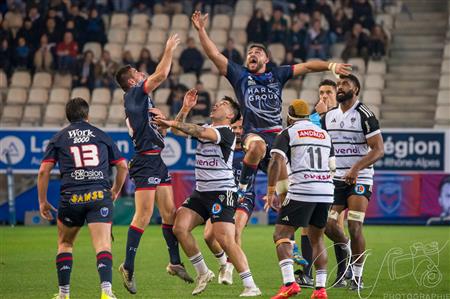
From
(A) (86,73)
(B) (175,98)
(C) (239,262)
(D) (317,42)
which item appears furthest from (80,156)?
(D) (317,42)

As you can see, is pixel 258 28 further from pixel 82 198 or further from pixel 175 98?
pixel 82 198

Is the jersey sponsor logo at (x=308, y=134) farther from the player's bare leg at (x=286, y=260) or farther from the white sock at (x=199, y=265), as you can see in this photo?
the white sock at (x=199, y=265)

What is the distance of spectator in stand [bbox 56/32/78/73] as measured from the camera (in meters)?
31.1

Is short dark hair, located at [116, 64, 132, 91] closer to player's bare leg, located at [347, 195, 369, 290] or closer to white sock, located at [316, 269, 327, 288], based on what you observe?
player's bare leg, located at [347, 195, 369, 290]

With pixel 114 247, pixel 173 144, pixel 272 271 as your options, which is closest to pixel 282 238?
pixel 272 271

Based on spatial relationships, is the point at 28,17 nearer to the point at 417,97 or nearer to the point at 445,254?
the point at 417,97

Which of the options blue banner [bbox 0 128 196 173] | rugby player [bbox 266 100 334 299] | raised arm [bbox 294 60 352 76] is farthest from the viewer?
blue banner [bbox 0 128 196 173]

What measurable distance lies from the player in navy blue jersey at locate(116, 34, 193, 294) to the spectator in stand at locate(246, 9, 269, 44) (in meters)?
16.5

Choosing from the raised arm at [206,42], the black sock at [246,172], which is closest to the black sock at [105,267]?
the black sock at [246,172]

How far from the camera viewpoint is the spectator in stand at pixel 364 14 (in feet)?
100

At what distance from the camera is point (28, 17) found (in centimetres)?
3259

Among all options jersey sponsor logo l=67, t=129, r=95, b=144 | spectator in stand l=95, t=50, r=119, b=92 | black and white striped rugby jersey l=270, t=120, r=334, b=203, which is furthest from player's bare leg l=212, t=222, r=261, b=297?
spectator in stand l=95, t=50, r=119, b=92

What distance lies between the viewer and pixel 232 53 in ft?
94.1

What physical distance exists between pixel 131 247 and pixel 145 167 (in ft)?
3.47
